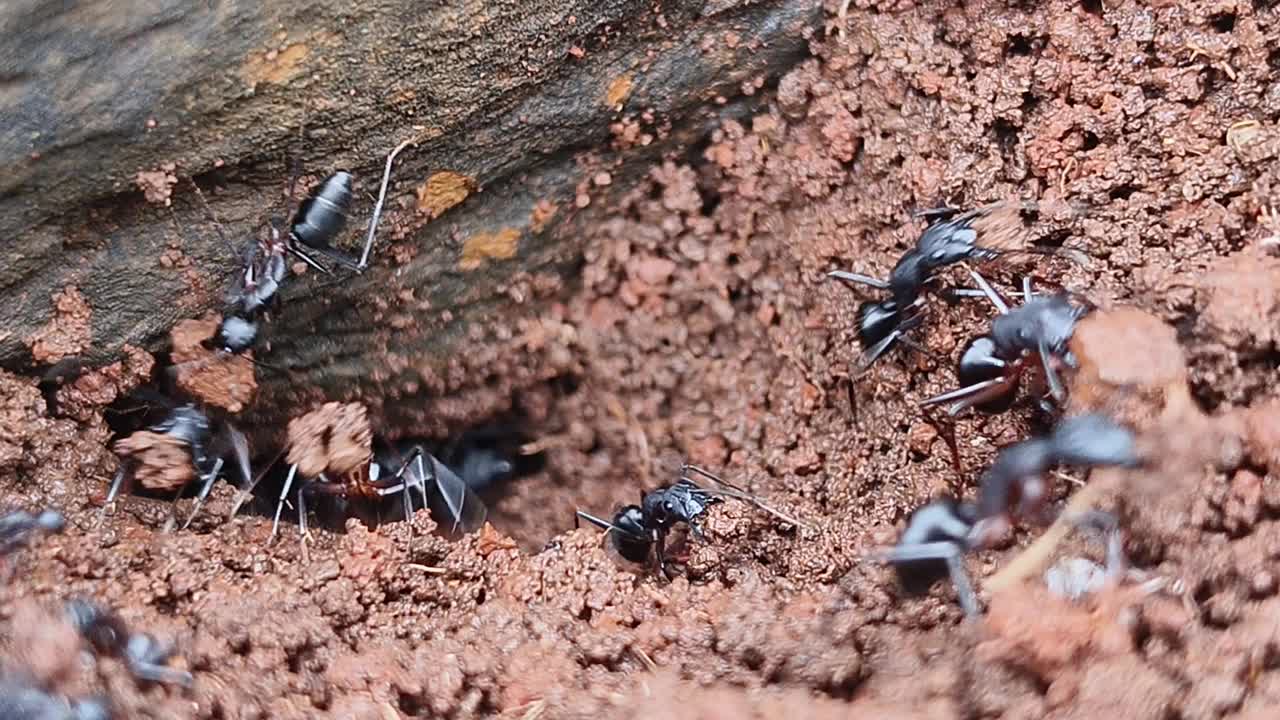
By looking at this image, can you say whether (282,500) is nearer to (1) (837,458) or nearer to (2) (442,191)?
(2) (442,191)

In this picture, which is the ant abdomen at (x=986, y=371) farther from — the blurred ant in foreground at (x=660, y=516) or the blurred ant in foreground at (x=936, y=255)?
the blurred ant in foreground at (x=660, y=516)

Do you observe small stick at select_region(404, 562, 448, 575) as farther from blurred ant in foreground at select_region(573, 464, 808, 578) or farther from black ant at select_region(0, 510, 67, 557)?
black ant at select_region(0, 510, 67, 557)

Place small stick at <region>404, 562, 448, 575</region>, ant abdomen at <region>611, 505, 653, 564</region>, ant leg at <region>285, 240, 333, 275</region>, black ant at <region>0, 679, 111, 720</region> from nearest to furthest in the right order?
black ant at <region>0, 679, 111, 720</region>
small stick at <region>404, 562, 448, 575</region>
ant leg at <region>285, 240, 333, 275</region>
ant abdomen at <region>611, 505, 653, 564</region>

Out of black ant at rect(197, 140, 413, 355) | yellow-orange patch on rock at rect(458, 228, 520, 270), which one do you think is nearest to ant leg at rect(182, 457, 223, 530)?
black ant at rect(197, 140, 413, 355)

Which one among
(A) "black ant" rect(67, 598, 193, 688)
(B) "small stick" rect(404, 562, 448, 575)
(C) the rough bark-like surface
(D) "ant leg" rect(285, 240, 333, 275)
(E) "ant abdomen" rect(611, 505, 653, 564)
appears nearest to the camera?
(A) "black ant" rect(67, 598, 193, 688)

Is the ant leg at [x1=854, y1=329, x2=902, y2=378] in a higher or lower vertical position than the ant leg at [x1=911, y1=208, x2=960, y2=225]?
lower

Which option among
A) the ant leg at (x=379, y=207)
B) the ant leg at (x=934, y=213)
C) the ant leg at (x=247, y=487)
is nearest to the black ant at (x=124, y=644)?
the ant leg at (x=247, y=487)
